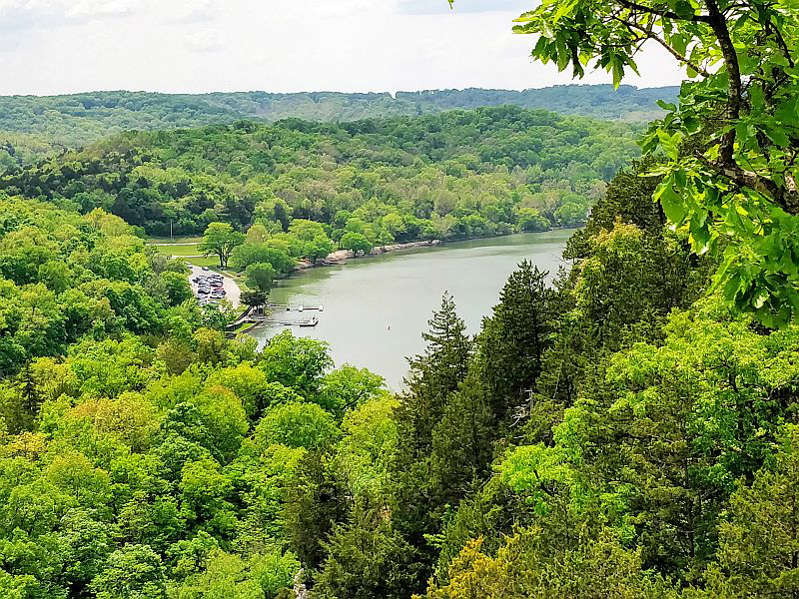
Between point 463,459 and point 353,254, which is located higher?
point 463,459

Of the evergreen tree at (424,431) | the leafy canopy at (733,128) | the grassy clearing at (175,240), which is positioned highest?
the leafy canopy at (733,128)

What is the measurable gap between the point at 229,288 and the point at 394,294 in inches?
546

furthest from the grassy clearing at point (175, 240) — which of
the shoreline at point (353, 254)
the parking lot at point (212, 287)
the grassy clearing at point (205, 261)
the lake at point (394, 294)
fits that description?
the lake at point (394, 294)

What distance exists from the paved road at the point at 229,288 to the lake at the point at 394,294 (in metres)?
2.64

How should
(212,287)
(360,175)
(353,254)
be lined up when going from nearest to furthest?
1. (212,287)
2. (353,254)
3. (360,175)

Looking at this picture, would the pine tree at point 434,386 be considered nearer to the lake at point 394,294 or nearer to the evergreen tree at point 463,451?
the evergreen tree at point 463,451

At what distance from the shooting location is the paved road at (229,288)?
56.6 meters

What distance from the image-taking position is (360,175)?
109 meters

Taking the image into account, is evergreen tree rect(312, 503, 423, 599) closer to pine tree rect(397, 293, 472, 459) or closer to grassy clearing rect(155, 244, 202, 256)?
pine tree rect(397, 293, 472, 459)

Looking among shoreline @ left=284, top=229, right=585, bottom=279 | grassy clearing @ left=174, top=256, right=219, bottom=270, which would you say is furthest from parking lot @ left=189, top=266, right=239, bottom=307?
shoreline @ left=284, top=229, right=585, bottom=279

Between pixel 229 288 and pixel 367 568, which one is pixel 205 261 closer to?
pixel 229 288

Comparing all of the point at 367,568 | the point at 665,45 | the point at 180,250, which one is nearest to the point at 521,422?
the point at 367,568

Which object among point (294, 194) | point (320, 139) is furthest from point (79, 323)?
point (320, 139)

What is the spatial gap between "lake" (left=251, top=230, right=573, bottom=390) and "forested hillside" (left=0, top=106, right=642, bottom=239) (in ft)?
39.4
